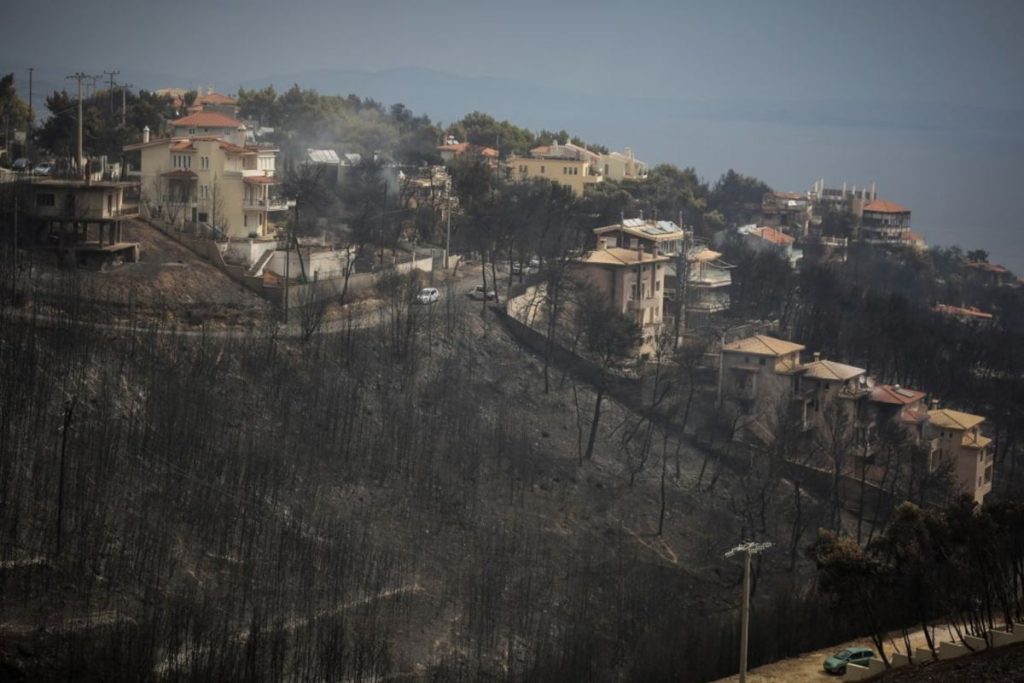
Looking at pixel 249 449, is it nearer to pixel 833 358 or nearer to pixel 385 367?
pixel 385 367

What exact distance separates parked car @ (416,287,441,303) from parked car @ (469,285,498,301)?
4.81ft

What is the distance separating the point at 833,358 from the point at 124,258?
85.1ft

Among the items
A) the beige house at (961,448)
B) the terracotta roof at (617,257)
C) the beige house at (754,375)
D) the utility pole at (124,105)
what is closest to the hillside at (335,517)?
the beige house at (754,375)

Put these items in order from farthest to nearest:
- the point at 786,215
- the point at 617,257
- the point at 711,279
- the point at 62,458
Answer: the point at 786,215 < the point at 711,279 < the point at 617,257 < the point at 62,458

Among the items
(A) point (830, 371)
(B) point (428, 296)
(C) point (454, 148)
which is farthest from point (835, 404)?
(C) point (454, 148)

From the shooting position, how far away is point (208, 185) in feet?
204

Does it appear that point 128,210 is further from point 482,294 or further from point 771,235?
point 771,235

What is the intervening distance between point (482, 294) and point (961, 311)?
31.5m

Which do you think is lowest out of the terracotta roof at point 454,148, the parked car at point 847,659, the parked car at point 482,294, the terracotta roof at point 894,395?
the parked car at point 847,659

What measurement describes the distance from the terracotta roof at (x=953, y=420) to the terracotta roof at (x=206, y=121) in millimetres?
27568

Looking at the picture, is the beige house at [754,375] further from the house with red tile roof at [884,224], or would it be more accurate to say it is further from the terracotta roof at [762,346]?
the house with red tile roof at [884,224]

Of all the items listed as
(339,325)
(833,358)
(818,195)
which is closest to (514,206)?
(833,358)

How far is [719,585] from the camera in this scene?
49.1 meters

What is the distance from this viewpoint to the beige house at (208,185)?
61.4 metres
